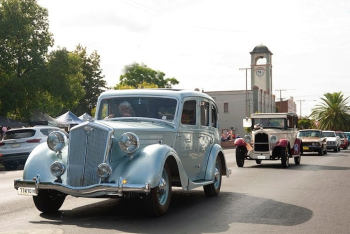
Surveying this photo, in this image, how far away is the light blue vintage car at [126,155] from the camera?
8109mm

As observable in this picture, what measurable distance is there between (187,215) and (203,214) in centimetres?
30

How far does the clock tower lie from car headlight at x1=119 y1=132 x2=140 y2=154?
330 feet

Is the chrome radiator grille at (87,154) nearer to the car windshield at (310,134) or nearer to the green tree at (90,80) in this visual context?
the car windshield at (310,134)

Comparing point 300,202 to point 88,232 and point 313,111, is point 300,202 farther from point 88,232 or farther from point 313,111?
point 313,111

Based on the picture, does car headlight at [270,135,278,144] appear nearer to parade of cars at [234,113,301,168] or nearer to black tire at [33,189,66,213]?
parade of cars at [234,113,301,168]

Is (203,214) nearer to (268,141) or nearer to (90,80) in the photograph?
(268,141)

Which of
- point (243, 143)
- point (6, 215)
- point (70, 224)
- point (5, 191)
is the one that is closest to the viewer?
point (70, 224)

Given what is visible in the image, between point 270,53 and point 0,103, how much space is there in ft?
244

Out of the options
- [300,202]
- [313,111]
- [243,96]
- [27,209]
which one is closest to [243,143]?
[300,202]

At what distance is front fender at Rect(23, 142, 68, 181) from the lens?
28.1 feet

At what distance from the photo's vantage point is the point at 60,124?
36.6m

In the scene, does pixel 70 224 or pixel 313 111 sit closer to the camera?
pixel 70 224

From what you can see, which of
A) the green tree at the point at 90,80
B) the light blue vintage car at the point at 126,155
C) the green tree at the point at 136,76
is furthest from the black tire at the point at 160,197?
the green tree at the point at 136,76

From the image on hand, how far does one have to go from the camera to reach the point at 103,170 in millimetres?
8023
